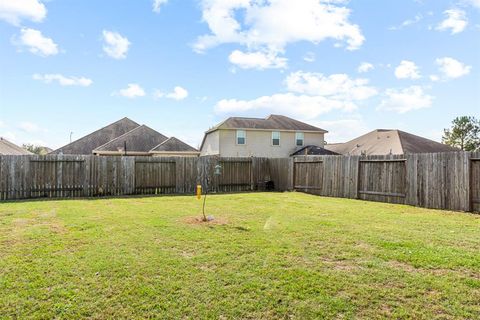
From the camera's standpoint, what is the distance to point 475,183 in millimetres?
8438

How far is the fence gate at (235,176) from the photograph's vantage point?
15.3 m

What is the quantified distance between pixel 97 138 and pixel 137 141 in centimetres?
496

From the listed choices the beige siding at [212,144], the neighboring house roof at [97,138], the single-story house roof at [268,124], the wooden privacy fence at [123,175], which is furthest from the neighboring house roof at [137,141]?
the wooden privacy fence at [123,175]

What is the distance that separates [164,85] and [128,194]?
750cm

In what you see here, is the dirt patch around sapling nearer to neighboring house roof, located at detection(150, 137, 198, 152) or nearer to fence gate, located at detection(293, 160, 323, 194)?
fence gate, located at detection(293, 160, 323, 194)

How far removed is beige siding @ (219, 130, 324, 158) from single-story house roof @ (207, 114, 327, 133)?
1.34ft

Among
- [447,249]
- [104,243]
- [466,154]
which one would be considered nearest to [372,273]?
[447,249]

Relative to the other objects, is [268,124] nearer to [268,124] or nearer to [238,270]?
[268,124]

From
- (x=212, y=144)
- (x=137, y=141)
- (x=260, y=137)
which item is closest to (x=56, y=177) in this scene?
(x=137, y=141)

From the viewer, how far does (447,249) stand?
4758mm

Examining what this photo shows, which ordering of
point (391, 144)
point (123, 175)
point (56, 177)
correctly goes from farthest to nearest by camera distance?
point (391, 144), point (123, 175), point (56, 177)

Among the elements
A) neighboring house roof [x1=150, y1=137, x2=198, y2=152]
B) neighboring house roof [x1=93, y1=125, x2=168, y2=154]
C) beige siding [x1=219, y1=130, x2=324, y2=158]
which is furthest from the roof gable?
neighboring house roof [x1=93, y1=125, x2=168, y2=154]

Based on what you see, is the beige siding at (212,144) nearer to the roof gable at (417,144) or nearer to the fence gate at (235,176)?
the fence gate at (235,176)

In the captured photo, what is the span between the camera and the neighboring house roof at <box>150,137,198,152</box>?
2485 cm
